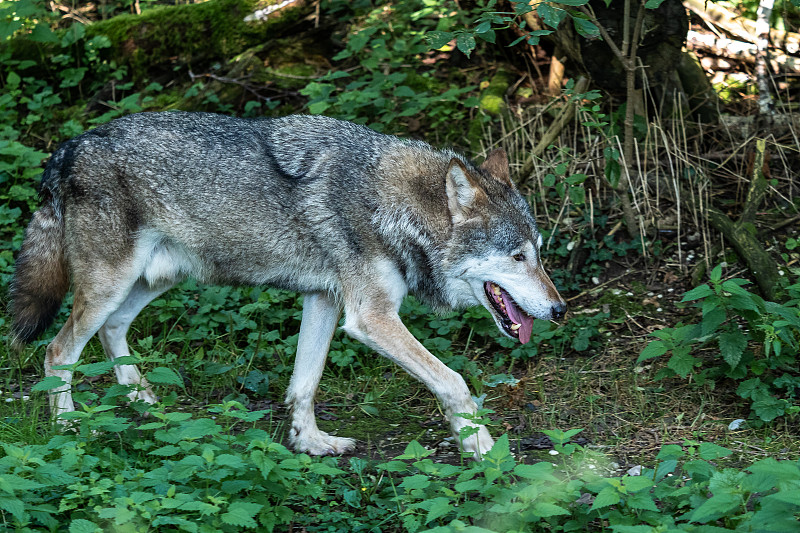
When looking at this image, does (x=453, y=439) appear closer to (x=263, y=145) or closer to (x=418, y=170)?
(x=418, y=170)

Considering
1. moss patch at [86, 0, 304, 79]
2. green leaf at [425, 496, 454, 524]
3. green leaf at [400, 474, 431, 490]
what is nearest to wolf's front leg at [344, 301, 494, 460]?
green leaf at [400, 474, 431, 490]

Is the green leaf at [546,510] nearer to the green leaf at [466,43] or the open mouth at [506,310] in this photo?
the open mouth at [506,310]

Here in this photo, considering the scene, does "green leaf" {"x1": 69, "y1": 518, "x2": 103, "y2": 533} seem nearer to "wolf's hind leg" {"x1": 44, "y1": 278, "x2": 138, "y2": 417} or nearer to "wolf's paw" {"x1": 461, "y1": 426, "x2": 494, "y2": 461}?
"wolf's hind leg" {"x1": 44, "y1": 278, "x2": 138, "y2": 417}

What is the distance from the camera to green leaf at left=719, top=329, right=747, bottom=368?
15.8 ft

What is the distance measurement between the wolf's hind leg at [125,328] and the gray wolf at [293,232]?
0.27 m

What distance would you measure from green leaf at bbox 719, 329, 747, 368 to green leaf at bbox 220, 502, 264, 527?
3.00m

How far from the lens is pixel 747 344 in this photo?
16.0 ft

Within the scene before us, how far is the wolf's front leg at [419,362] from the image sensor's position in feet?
14.7

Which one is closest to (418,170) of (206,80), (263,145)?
(263,145)

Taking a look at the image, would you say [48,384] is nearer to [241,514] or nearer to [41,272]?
[241,514]

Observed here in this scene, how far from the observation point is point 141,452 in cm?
400

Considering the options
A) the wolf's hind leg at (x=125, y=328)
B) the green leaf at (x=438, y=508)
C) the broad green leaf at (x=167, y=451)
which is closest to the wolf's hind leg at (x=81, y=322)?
the wolf's hind leg at (x=125, y=328)

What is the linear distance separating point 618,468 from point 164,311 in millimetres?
3552

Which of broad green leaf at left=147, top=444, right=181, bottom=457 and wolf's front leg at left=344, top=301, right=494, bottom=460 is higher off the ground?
broad green leaf at left=147, top=444, right=181, bottom=457
